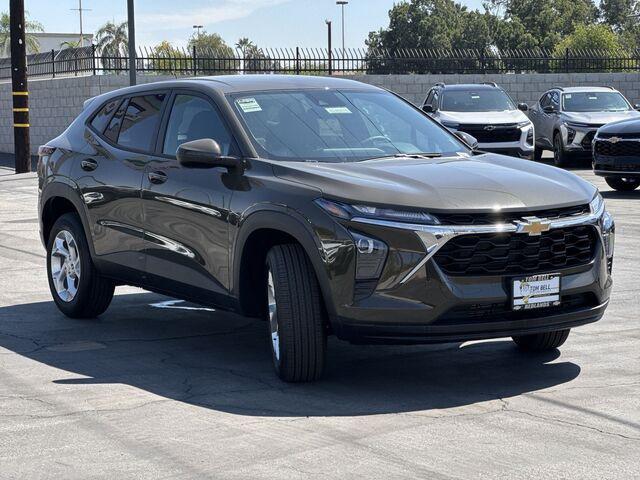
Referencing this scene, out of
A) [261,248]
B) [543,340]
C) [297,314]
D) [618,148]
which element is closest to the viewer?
[297,314]

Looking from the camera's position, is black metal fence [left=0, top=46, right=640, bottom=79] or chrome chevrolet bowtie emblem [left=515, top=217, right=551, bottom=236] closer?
chrome chevrolet bowtie emblem [left=515, top=217, right=551, bottom=236]

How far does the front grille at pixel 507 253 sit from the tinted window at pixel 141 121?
2751 millimetres

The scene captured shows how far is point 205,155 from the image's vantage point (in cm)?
742

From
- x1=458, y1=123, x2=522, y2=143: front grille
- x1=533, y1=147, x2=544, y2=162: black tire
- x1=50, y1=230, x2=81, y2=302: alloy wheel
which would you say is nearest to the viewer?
x1=50, y1=230, x2=81, y2=302: alloy wheel

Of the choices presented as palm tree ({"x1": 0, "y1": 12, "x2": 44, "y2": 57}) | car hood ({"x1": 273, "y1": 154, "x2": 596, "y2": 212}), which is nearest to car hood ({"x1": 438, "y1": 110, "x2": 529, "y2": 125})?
car hood ({"x1": 273, "y1": 154, "x2": 596, "y2": 212})

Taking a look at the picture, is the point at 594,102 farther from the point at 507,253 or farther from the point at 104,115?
the point at 507,253

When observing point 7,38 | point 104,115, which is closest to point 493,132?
point 104,115

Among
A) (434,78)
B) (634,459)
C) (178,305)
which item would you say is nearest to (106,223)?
(178,305)

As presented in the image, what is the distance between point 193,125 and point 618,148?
11.7 metres

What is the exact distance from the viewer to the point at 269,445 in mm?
5797

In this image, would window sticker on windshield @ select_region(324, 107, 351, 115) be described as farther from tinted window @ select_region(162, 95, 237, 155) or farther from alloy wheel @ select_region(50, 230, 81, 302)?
alloy wheel @ select_region(50, 230, 81, 302)

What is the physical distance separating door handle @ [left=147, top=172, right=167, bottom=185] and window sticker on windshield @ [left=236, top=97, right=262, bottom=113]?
0.71 m

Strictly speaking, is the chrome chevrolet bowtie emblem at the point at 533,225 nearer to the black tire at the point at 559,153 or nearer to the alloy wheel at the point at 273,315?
the alloy wheel at the point at 273,315

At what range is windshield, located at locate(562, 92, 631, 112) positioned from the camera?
26.3 m
